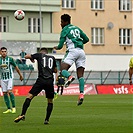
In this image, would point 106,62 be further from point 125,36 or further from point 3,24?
point 125,36

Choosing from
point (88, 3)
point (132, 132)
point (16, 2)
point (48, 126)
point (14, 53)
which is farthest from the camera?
point (88, 3)

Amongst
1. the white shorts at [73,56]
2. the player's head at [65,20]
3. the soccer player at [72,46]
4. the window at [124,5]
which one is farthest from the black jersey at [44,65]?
the window at [124,5]

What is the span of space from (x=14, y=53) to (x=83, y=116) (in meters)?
43.6

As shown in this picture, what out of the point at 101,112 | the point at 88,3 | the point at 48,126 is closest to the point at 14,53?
the point at 88,3

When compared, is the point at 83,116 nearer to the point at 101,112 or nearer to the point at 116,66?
the point at 101,112

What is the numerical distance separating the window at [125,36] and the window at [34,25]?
9850 millimetres

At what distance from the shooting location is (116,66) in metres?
69.4

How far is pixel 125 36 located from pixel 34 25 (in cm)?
1116

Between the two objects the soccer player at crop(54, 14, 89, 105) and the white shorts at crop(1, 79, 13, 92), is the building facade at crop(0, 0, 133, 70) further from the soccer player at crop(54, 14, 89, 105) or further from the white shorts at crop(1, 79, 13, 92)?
the soccer player at crop(54, 14, 89, 105)

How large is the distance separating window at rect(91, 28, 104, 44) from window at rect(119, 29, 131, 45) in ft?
6.77

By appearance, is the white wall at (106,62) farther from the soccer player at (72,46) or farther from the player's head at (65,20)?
the player's head at (65,20)

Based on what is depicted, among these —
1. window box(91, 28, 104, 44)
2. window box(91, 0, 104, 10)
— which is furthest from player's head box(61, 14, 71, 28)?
window box(91, 28, 104, 44)

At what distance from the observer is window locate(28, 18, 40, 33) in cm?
7375

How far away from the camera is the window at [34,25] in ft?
242
